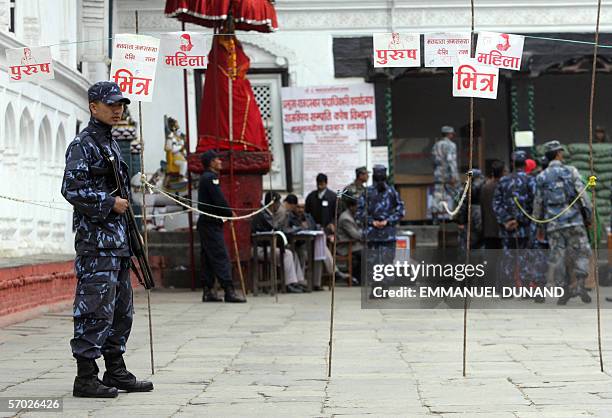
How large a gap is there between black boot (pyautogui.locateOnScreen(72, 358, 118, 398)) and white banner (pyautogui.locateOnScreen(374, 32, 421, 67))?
452cm

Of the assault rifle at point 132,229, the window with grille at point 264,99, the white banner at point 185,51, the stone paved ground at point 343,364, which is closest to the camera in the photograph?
the stone paved ground at point 343,364

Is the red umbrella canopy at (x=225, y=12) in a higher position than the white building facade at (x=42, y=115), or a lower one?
higher

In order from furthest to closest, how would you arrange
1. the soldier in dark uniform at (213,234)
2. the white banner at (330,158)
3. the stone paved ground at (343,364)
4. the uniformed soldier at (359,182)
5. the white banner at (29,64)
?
1. the white banner at (330,158)
2. the uniformed soldier at (359,182)
3. the soldier in dark uniform at (213,234)
4. the white banner at (29,64)
5. the stone paved ground at (343,364)

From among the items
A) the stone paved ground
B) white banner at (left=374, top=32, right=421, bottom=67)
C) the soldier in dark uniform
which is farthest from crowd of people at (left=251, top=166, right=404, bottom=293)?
white banner at (left=374, top=32, right=421, bottom=67)

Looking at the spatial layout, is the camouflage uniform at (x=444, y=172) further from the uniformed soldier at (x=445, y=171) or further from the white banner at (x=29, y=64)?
the white banner at (x=29, y=64)

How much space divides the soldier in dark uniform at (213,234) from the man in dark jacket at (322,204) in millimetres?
4076

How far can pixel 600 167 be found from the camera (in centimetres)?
2205

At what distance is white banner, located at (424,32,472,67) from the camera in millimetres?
10531

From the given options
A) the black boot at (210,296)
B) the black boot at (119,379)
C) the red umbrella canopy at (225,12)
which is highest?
the red umbrella canopy at (225,12)

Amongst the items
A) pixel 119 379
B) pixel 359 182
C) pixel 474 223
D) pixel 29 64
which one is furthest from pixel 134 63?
pixel 359 182

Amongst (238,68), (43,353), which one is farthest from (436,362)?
(238,68)

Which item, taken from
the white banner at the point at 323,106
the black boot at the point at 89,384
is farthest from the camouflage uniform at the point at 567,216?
the black boot at the point at 89,384

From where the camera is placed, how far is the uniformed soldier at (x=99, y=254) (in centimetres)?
718

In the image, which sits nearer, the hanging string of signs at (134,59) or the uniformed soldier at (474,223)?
→ the hanging string of signs at (134,59)
